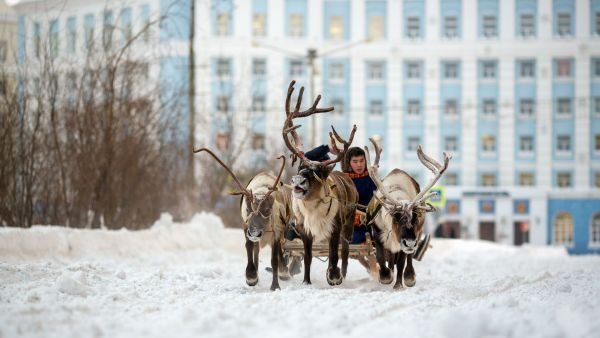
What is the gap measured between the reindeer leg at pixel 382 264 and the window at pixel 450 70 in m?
46.2

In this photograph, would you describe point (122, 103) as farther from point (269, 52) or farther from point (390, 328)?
point (269, 52)

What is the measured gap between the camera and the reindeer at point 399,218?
35.7ft

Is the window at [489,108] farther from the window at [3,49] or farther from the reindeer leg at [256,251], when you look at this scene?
the reindeer leg at [256,251]

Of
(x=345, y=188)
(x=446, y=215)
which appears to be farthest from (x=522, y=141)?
(x=345, y=188)

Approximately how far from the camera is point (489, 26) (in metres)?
56.2

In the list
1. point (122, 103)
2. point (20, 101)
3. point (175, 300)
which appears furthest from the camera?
point (122, 103)

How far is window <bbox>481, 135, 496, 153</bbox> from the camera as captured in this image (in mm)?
56406

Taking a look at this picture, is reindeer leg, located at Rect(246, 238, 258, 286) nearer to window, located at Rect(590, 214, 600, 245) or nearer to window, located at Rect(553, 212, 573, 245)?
window, located at Rect(553, 212, 573, 245)

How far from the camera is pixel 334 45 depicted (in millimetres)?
56062

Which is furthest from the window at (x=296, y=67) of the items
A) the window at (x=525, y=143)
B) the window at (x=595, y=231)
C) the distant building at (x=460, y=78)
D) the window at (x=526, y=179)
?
the window at (x=595, y=231)

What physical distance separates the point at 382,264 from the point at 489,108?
46.6 metres

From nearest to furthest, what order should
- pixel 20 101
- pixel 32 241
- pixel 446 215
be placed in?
pixel 32 241 → pixel 20 101 → pixel 446 215

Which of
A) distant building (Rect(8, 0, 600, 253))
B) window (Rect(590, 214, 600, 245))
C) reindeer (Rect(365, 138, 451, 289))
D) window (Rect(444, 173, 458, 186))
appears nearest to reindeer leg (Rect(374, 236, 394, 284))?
reindeer (Rect(365, 138, 451, 289))

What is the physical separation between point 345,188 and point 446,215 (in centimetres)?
4427
